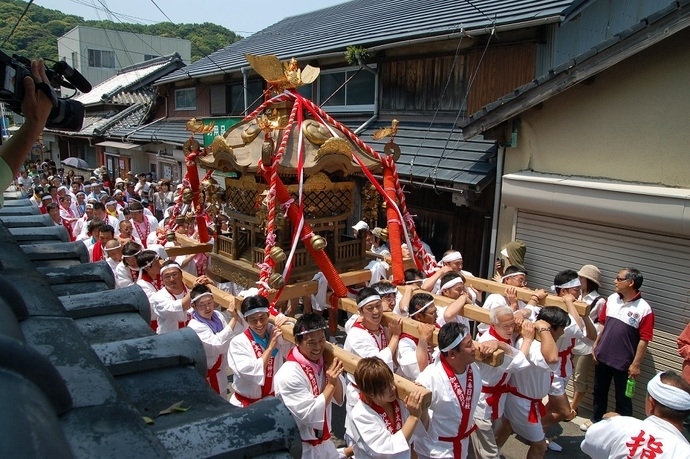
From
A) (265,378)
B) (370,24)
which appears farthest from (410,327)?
(370,24)

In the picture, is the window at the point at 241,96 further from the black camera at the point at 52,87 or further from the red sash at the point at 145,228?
the black camera at the point at 52,87

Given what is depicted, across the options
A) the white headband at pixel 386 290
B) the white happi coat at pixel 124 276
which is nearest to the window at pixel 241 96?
the white happi coat at pixel 124 276

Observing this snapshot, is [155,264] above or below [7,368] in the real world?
below

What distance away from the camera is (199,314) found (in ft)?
16.2

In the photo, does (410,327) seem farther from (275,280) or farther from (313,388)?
(275,280)

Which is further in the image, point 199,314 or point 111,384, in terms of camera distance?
point 199,314

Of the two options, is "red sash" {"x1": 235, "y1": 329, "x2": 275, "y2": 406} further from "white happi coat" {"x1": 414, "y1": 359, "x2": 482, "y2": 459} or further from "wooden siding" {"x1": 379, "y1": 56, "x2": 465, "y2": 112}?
"wooden siding" {"x1": 379, "y1": 56, "x2": 465, "y2": 112}

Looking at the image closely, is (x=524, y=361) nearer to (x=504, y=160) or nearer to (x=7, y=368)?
(x=504, y=160)

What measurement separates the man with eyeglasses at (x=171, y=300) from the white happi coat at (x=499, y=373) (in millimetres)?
2958

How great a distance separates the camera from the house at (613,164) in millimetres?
5207

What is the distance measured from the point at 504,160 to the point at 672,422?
14.2 ft

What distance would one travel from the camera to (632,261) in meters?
5.66

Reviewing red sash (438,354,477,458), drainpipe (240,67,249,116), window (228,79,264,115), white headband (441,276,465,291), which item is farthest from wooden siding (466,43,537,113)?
window (228,79,264,115)

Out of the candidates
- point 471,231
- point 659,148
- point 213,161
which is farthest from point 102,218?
point 659,148
